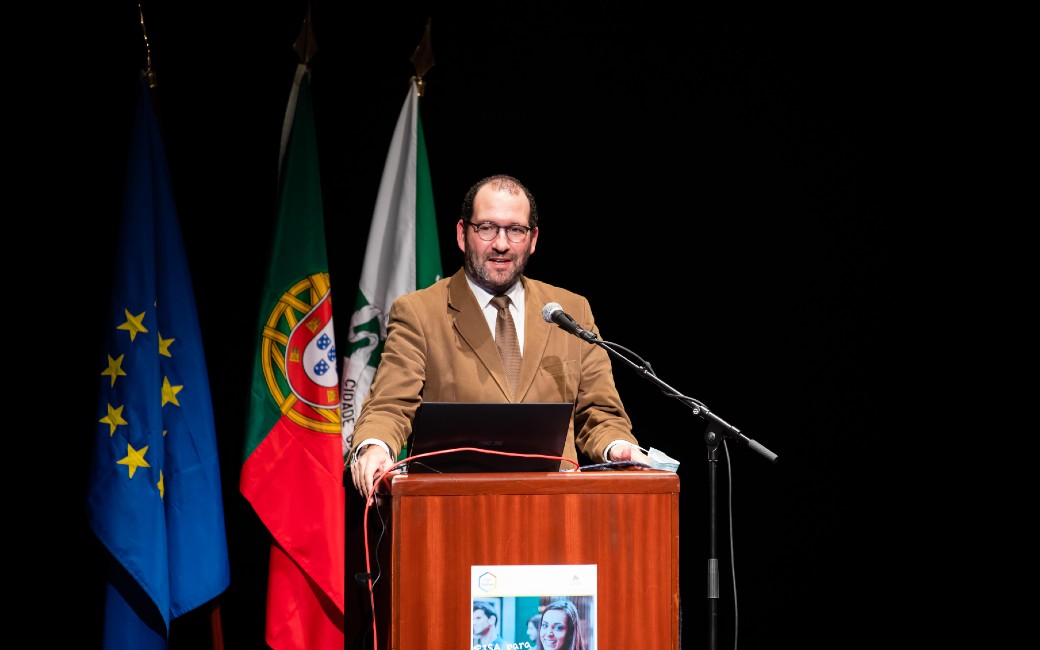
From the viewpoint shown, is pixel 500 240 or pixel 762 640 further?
pixel 762 640

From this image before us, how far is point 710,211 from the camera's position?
418cm

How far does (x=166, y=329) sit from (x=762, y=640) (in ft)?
8.22

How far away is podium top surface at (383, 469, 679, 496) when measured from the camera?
6.44 feet

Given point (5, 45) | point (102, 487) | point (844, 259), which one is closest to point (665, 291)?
point (844, 259)

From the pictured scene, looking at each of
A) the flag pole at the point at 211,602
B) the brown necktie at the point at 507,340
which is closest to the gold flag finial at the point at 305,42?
the flag pole at the point at 211,602

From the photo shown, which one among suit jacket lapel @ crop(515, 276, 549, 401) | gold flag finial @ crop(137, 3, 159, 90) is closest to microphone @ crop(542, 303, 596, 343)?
suit jacket lapel @ crop(515, 276, 549, 401)

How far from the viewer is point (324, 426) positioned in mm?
3695

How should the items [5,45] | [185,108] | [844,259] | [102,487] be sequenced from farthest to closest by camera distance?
[844,259] → [185,108] → [5,45] → [102,487]

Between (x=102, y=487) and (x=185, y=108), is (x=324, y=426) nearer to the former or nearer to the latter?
(x=102, y=487)

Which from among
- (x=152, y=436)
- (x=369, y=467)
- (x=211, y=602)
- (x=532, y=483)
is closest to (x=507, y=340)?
(x=369, y=467)

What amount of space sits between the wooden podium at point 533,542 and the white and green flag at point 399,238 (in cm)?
184

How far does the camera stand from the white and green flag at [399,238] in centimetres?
384

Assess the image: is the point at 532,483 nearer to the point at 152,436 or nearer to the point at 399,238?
the point at 152,436

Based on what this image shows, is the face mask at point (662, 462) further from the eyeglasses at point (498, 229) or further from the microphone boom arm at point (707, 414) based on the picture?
the eyeglasses at point (498, 229)
